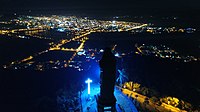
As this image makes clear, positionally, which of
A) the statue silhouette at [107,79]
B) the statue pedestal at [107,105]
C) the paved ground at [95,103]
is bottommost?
the paved ground at [95,103]

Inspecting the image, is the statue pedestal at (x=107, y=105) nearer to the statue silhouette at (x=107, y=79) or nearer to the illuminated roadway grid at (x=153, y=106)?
the statue silhouette at (x=107, y=79)

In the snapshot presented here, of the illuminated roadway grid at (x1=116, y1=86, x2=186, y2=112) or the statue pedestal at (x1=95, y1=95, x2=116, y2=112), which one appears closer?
the statue pedestal at (x1=95, y1=95, x2=116, y2=112)

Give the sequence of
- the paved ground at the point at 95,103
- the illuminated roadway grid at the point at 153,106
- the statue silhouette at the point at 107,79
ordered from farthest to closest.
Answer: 1. the illuminated roadway grid at the point at 153,106
2. the paved ground at the point at 95,103
3. the statue silhouette at the point at 107,79

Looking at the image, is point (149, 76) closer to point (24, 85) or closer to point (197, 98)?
point (197, 98)

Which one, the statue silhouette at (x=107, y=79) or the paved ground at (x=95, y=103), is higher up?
the statue silhouette at (x=107, y=79)

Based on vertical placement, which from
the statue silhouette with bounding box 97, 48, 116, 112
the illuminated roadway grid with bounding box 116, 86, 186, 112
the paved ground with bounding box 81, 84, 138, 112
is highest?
Result: the statue silhouette with bounding box 97, 48, 116, 112

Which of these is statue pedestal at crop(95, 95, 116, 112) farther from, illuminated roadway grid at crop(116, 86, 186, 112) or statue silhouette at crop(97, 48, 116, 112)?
illuminated roadway grid at crop(116, 86, 186, 112)

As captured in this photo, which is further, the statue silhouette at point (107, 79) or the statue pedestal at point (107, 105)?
the statue pedestal at point (107, 105)

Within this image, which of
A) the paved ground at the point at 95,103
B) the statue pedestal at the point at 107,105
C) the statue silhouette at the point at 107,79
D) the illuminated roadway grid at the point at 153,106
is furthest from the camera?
the illuminated roadway grid at the point at 153,106

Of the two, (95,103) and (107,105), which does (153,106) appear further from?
(107,105)
